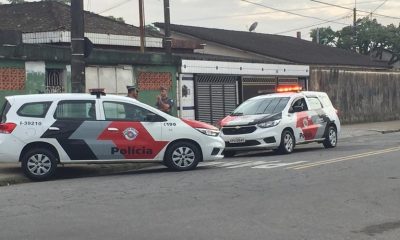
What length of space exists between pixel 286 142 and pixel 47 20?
13.1m

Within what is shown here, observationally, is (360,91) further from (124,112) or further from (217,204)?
(217,204)

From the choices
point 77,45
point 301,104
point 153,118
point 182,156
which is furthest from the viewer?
point 301,104

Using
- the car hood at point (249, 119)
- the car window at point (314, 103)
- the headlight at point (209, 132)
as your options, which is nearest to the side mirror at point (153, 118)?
the headlight at point (209, 132)

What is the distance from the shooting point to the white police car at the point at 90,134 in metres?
11.4

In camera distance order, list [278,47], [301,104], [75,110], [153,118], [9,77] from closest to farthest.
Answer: [75,110] < [153,118] < [9,77] < [301,104] < [278,47]

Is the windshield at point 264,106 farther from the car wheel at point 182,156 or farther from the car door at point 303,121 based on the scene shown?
the car wheel at point 182,156

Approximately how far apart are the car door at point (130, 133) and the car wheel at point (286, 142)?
14.5ft

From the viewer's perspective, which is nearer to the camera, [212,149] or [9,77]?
[212,149]

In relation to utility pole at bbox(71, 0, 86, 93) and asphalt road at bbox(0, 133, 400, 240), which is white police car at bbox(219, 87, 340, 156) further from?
utility pole at bbox(71, 0, 86, 93)

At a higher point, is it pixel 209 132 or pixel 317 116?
pixel 317 116

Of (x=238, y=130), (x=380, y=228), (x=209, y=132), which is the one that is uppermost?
(x=209, y=132)

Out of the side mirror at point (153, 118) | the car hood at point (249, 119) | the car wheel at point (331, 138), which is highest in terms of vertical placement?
the side mirror at point (153, 118)

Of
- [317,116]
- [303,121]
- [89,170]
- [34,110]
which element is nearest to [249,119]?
[303,121]

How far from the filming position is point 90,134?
38.5ft
